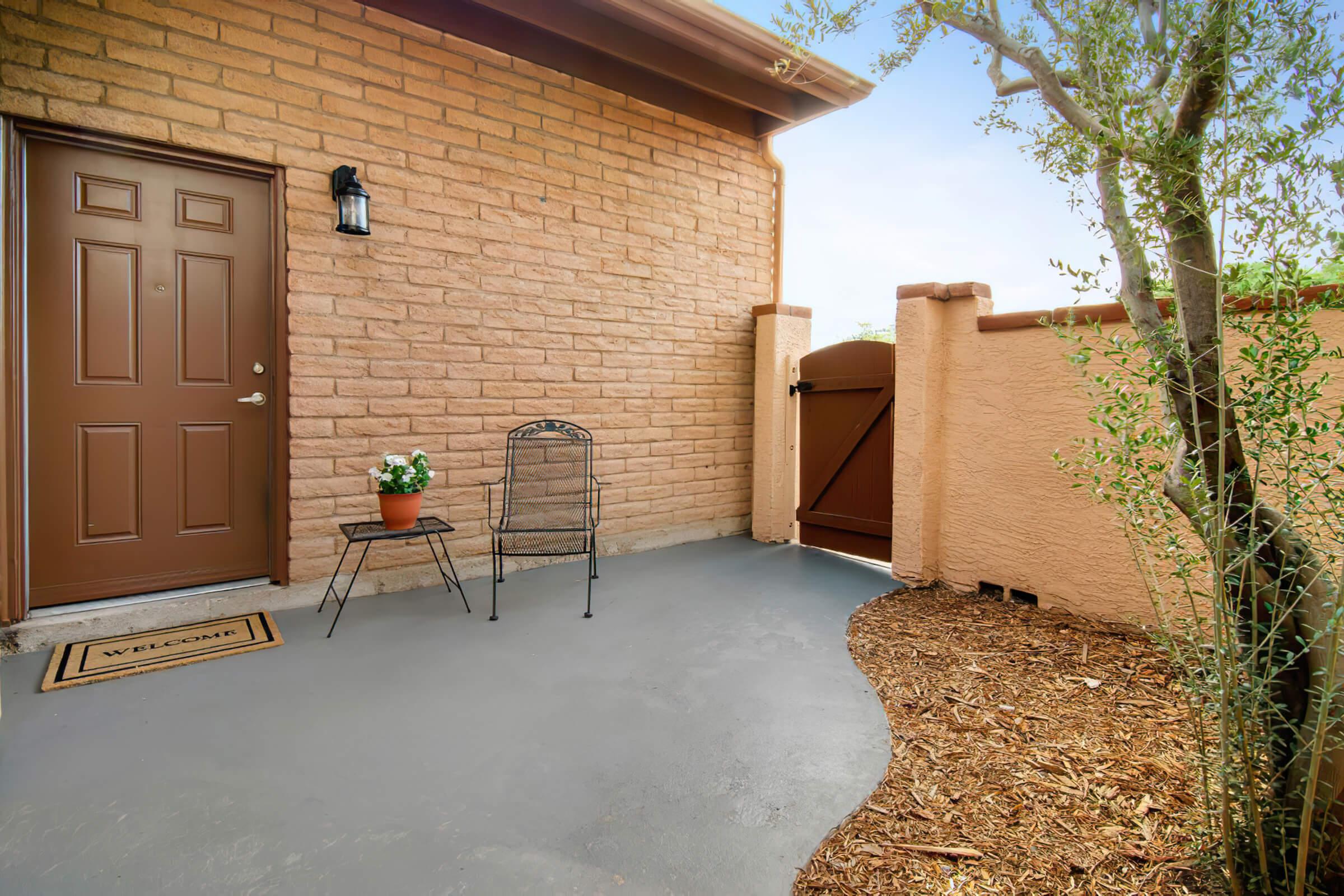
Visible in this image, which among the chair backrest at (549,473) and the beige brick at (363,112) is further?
the chair backrest at (549,473)

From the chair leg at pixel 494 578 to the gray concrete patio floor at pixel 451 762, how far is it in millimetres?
131

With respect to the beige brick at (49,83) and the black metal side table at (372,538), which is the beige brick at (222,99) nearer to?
the beige brick at (49,83)

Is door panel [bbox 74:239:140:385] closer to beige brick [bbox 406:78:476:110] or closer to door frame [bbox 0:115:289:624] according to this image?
door frame [bbox 0:115:289:624]

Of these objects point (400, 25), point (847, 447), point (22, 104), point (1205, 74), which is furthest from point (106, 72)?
point (847, 447)

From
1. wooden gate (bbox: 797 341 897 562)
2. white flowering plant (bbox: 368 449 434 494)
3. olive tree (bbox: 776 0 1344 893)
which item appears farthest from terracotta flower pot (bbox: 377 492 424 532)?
olive tree (bbox: 776 0 1344 893)

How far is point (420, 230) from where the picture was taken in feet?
12.3

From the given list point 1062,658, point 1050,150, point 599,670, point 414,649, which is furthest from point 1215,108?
point 414,649

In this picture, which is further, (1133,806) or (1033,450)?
(1033,450)

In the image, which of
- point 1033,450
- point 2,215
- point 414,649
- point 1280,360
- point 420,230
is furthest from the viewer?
point 420,230

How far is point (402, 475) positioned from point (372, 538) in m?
0.37

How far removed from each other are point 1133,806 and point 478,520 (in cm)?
337

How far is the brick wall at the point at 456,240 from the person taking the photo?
3062 mm

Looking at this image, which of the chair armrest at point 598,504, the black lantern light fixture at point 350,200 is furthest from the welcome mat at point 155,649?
the black lantern light fixture at point 350,200

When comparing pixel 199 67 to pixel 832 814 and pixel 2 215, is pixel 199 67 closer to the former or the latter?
pixel 2 215
